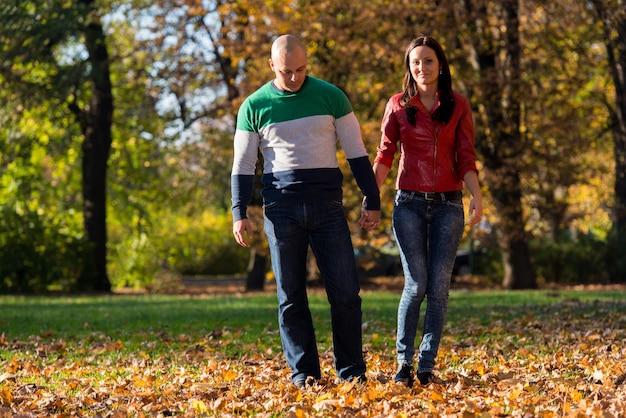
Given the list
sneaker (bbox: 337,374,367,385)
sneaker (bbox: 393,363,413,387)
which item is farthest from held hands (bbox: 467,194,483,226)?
sneaker (bbox: 337,374,367,385)

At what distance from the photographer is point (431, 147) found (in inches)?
242

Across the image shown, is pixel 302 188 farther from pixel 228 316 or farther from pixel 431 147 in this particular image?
pixel 228 316

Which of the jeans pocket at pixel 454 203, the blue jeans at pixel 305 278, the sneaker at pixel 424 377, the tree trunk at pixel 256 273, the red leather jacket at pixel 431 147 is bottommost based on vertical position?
the tree trunk at pixel 256 273

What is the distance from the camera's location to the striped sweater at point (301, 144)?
5949 mm

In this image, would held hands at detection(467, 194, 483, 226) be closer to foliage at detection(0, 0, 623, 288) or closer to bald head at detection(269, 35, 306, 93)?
bald head at detection(269, 35, 306, 93)

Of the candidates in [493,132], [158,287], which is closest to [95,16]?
[158,287]

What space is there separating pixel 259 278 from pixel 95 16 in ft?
23.7

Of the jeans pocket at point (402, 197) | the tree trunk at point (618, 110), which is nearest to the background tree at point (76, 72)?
the tree trunk at point (618, 110)

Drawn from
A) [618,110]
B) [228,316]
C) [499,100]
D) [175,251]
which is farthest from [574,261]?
[228,316]

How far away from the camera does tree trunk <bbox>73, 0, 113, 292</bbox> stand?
23969 millimetres

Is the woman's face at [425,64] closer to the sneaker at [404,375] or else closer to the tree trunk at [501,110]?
the sneaker at [404,375]

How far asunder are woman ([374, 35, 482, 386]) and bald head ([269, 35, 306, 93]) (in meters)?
0.71

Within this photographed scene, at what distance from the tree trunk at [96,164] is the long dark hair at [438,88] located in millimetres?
18299

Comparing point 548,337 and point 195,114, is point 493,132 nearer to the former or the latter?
point 195,114
